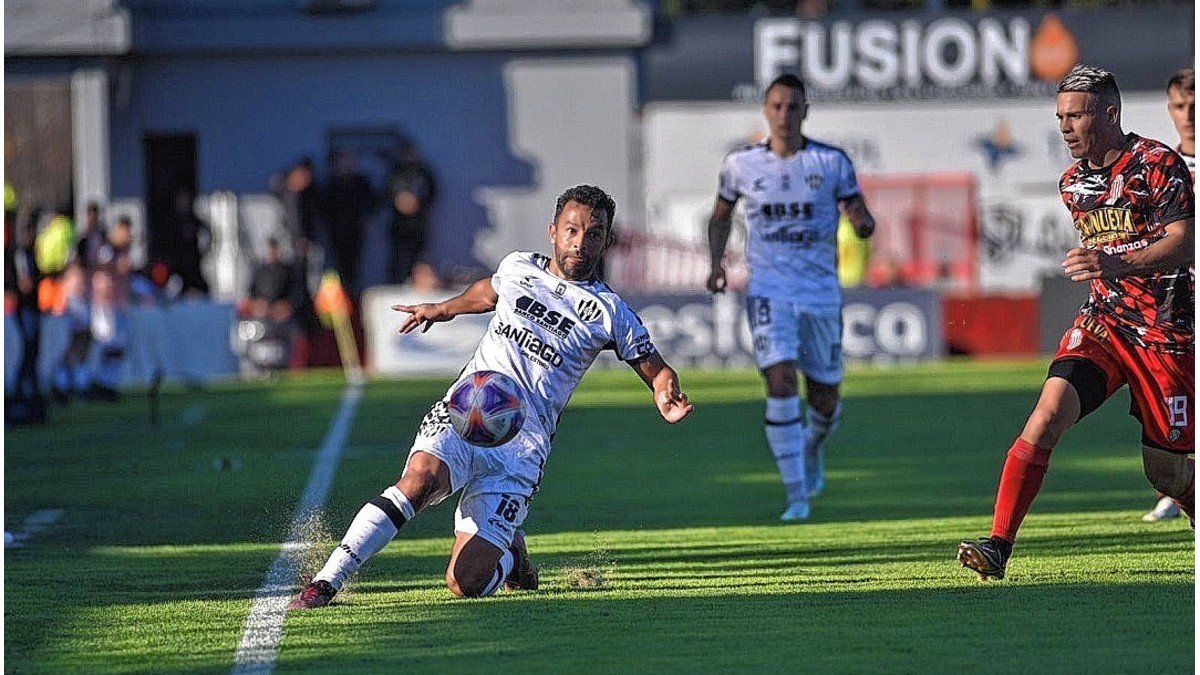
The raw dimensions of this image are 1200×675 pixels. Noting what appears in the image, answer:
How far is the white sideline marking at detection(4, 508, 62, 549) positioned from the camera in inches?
418

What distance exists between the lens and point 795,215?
11711 millimetres

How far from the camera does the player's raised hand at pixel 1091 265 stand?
7.73m

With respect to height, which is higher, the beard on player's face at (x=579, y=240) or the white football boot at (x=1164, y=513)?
the beard on player's face at (x=579, y=240)

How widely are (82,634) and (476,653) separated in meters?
1.51

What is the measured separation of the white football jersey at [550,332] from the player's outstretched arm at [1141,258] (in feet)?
5.16

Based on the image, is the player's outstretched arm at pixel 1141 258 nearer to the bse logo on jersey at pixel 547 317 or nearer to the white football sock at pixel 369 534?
the bse logo on jersey at pixel 547 317

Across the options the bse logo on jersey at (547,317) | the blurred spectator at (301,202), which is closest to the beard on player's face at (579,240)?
the bse logo on jersey at (547,317)

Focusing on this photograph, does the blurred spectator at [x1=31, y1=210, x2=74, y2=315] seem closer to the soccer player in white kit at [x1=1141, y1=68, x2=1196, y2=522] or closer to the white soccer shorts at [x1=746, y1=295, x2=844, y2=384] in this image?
the white soccer shorts at [x1=746, y1=295, x2=844, y2=384]

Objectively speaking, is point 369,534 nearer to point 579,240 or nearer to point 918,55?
point 579,240

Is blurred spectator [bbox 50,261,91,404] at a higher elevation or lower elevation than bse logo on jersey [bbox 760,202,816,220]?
lower

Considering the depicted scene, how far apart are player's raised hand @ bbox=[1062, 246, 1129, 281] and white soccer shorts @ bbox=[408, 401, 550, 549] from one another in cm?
203

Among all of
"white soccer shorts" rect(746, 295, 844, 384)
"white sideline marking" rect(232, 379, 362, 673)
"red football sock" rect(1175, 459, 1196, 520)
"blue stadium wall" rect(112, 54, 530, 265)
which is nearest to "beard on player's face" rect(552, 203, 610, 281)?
"white sideline marking" rect(232, 379, 362, 673)

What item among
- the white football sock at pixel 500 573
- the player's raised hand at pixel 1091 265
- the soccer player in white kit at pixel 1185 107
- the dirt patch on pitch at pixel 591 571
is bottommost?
the dirt patch on pitch at pixel 591 571

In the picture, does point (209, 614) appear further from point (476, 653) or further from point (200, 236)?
point (200, 236)
